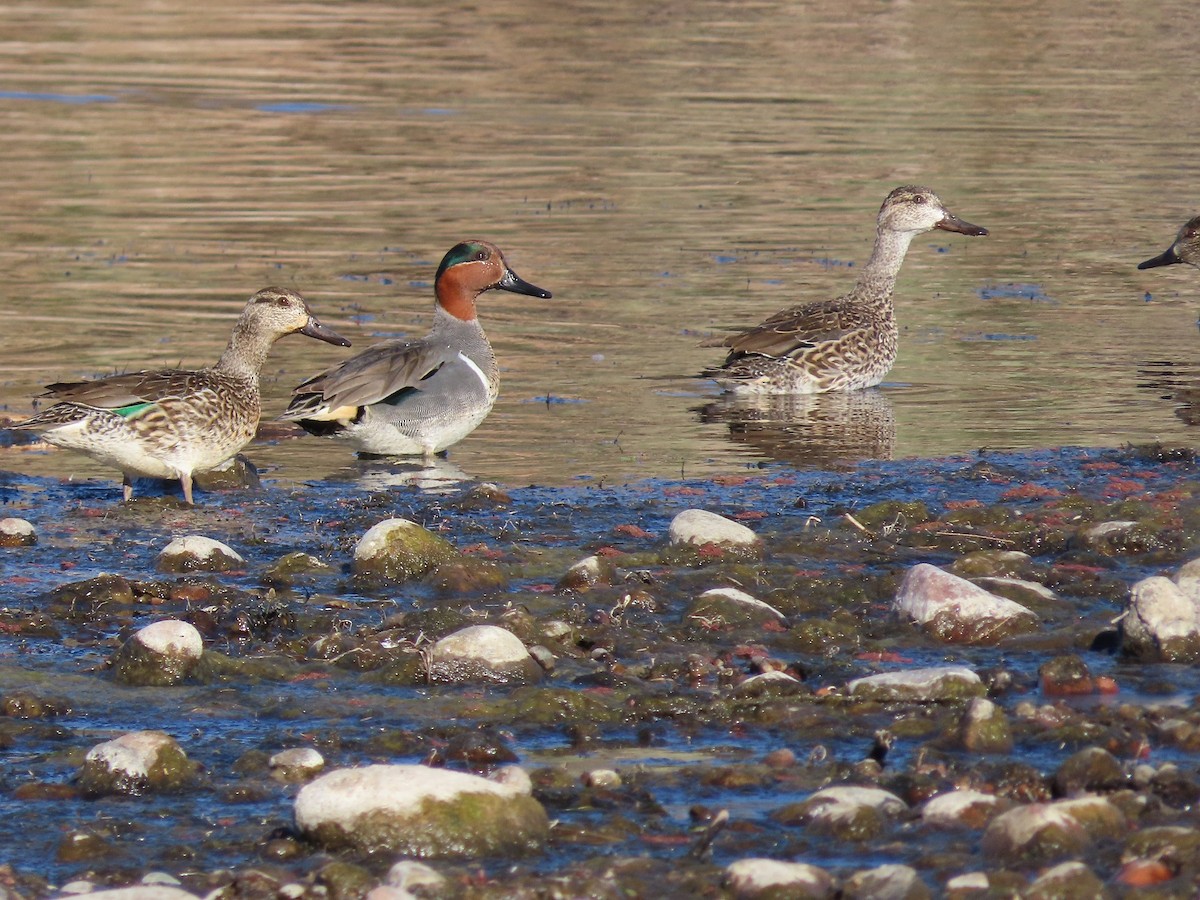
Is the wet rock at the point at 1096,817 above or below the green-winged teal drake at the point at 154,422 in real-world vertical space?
below

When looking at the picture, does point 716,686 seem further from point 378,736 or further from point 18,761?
point 18,761

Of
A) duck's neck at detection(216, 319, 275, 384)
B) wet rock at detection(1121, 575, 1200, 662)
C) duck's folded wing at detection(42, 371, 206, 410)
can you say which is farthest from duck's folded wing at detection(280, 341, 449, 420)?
wet rock at detection(1121, 575, 1200, 662)

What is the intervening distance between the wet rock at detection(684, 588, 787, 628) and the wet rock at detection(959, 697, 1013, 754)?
1229 mm

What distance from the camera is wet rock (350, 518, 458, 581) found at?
22.8 feet

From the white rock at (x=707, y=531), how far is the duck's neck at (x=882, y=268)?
18.1ft

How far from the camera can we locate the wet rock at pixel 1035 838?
4336 millimetres

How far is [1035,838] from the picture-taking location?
4344mm

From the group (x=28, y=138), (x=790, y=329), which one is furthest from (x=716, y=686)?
Answer: (x=28, y=138)

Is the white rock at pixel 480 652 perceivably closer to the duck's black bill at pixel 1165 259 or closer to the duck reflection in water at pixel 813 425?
the duck reflection in water at pixel 813 425

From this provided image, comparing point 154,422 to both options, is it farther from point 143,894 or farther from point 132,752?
point 143,894

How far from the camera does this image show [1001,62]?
95.3 ft

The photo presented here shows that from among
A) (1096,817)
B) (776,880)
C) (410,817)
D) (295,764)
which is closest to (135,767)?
(295,764)

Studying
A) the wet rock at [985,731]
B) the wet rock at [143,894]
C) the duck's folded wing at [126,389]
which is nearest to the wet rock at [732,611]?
the wet rock at [985,731]

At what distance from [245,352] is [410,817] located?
5.46m
